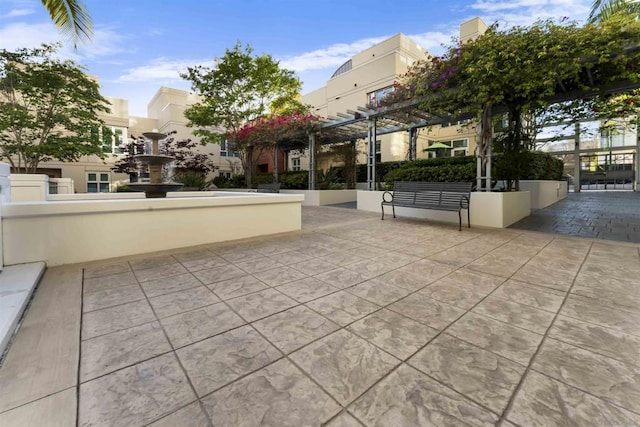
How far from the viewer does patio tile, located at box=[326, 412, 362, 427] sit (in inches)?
44.1

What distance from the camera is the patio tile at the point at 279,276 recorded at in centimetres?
276

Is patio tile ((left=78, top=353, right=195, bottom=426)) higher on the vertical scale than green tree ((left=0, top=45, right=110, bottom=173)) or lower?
lower

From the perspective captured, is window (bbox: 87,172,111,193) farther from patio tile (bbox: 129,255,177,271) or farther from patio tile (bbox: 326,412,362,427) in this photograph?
patio tile (bbox: 326,412,362,427)

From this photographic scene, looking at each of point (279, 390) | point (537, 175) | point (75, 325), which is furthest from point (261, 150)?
point (279, 390)

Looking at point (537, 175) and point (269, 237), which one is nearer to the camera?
point (269, 237)

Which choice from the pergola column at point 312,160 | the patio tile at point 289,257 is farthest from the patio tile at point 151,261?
the pergola column at point 312,160

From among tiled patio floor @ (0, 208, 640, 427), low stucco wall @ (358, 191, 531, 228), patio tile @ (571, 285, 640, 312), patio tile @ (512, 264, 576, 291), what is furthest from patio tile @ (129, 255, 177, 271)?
low stucco wall @ (358, 191, 531, 228)

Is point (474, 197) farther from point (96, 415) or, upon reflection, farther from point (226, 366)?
point (96, 415)

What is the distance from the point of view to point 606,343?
168 centimetres

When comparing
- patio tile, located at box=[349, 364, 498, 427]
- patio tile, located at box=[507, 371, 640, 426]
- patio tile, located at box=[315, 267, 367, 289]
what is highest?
patio tile, located at box=[315, 267, 367, 289]

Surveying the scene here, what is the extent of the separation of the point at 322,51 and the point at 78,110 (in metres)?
11.0

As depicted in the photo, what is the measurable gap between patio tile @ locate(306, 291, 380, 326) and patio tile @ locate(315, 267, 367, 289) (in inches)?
10.5

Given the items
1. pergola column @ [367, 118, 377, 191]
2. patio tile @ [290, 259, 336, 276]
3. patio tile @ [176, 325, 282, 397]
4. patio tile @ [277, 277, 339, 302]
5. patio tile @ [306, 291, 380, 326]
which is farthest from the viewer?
pergola column @ [367, 118, 377, 191]

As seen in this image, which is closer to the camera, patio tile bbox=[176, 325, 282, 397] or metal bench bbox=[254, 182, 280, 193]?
patio tile bbox=[176, 325, 282, 397]
